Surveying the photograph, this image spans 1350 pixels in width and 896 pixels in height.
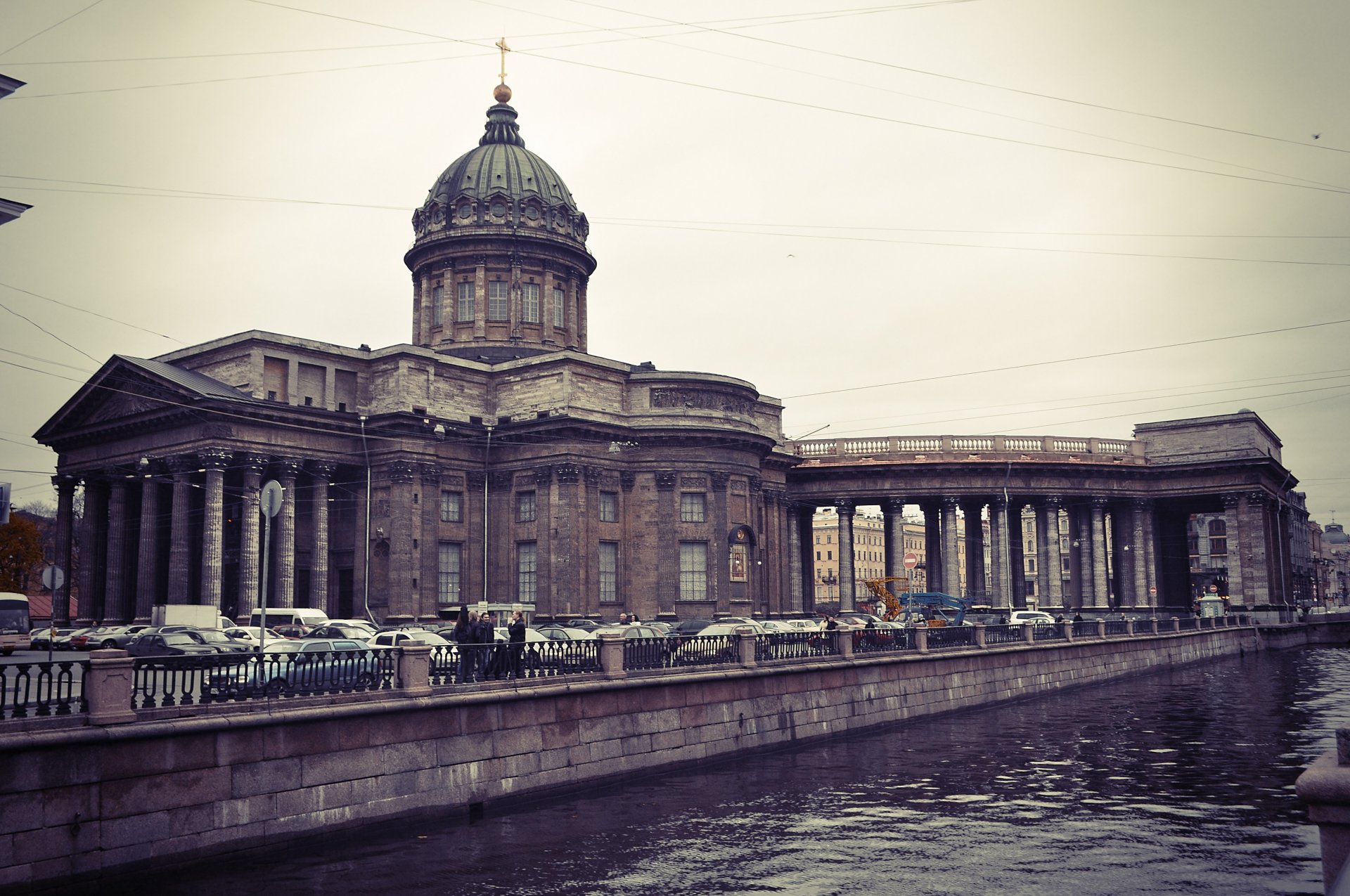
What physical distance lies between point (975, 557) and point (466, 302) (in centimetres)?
4018

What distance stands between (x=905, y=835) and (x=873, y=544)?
150 m

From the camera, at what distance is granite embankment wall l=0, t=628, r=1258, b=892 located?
15438 millimetres

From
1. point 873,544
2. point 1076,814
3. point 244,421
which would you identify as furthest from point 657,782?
point 873,544

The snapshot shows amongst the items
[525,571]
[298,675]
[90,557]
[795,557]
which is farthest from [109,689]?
[795,557]

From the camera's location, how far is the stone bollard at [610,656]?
2531 centimetres

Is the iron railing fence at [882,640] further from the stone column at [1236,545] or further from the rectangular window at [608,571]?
the stone column at [1236,545]

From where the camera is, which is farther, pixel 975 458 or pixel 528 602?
pixel 975 458

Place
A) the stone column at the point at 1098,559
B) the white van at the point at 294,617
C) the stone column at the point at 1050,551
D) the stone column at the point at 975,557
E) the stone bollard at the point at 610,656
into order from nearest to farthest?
the stone bollard at the point at 610,656 < the white van at the point at 294,617 < the stone column at the point at 1050,551 < the stone column at the point at 1098,559 < the stone column at the point at 975,557

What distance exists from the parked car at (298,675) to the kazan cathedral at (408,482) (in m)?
30.2

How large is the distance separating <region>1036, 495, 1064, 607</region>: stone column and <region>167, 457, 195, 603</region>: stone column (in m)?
51.9

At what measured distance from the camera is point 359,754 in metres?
19.5

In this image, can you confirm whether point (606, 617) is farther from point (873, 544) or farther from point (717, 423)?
point (873, 544)

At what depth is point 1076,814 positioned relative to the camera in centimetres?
2114

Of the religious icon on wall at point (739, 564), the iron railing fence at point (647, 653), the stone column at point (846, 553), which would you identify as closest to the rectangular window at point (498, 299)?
the religious icon on wall at point (739, 564)
